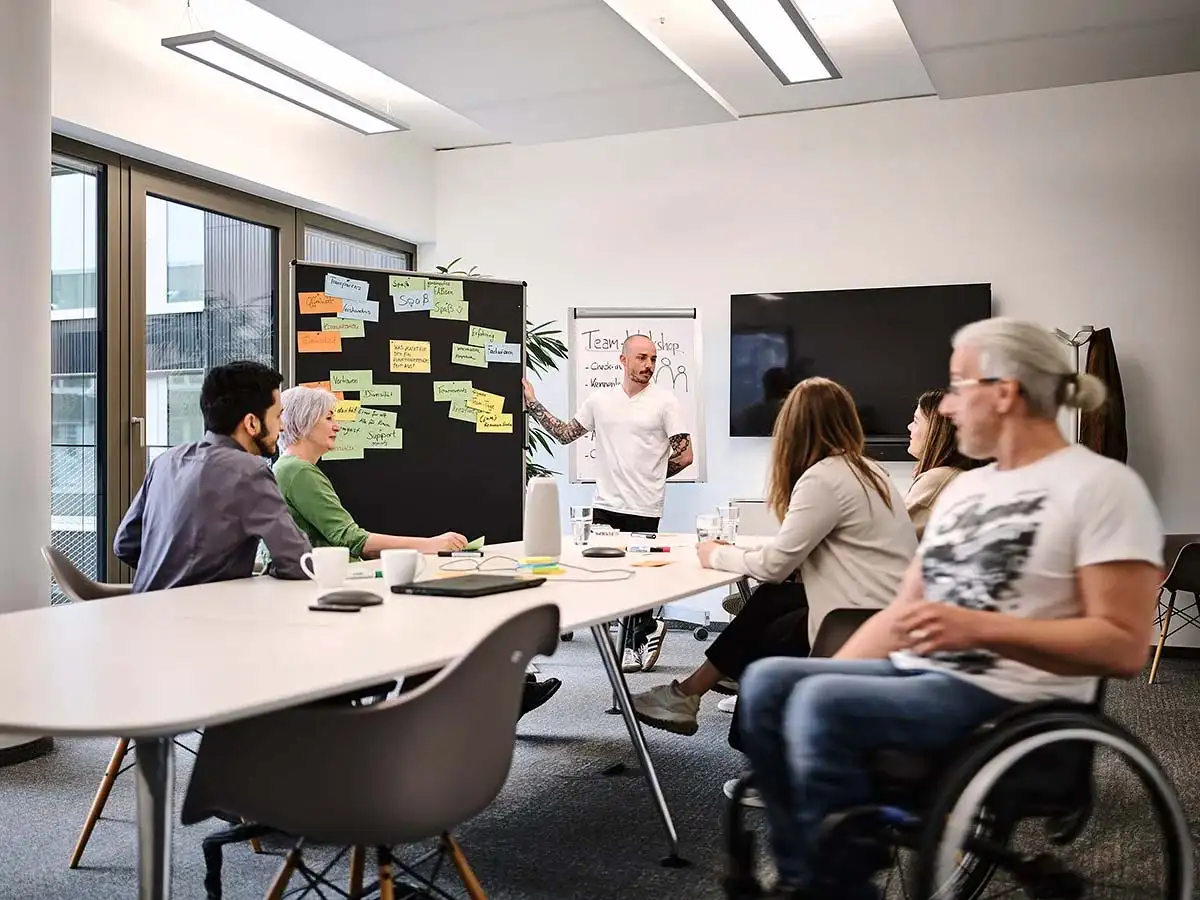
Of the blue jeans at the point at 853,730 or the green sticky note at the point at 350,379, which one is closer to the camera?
the blue jeans at the point at 853,730

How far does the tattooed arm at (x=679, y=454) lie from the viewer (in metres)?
5.96

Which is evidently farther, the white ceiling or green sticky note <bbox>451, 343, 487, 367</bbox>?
green sticky note <bbox>451, 343, 487, 367</bbox>

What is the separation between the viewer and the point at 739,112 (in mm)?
6668

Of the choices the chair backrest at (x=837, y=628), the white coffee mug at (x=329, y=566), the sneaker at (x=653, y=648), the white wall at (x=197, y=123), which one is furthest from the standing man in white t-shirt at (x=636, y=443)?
the chair backrest at (x=837, y=628)

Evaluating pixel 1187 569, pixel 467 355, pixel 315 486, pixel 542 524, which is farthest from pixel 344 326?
pixel 1187 569

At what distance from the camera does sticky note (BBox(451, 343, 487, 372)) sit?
473 cm

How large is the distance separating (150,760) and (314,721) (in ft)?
0.77

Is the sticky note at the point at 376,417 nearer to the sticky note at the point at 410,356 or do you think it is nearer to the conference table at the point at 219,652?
the sticky note at the point at 410,356

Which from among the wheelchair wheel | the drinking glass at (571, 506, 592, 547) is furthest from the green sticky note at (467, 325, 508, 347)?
the wheelchair wheel

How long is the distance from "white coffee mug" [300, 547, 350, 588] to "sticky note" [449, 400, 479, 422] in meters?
2.13

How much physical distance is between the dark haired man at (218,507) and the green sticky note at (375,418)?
1.48 meters

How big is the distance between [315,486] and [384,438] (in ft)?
3.92

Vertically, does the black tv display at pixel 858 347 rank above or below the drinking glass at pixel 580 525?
above

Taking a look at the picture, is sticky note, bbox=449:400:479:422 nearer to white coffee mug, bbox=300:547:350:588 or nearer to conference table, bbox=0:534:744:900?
conference table, bbox=0:534:744:900
